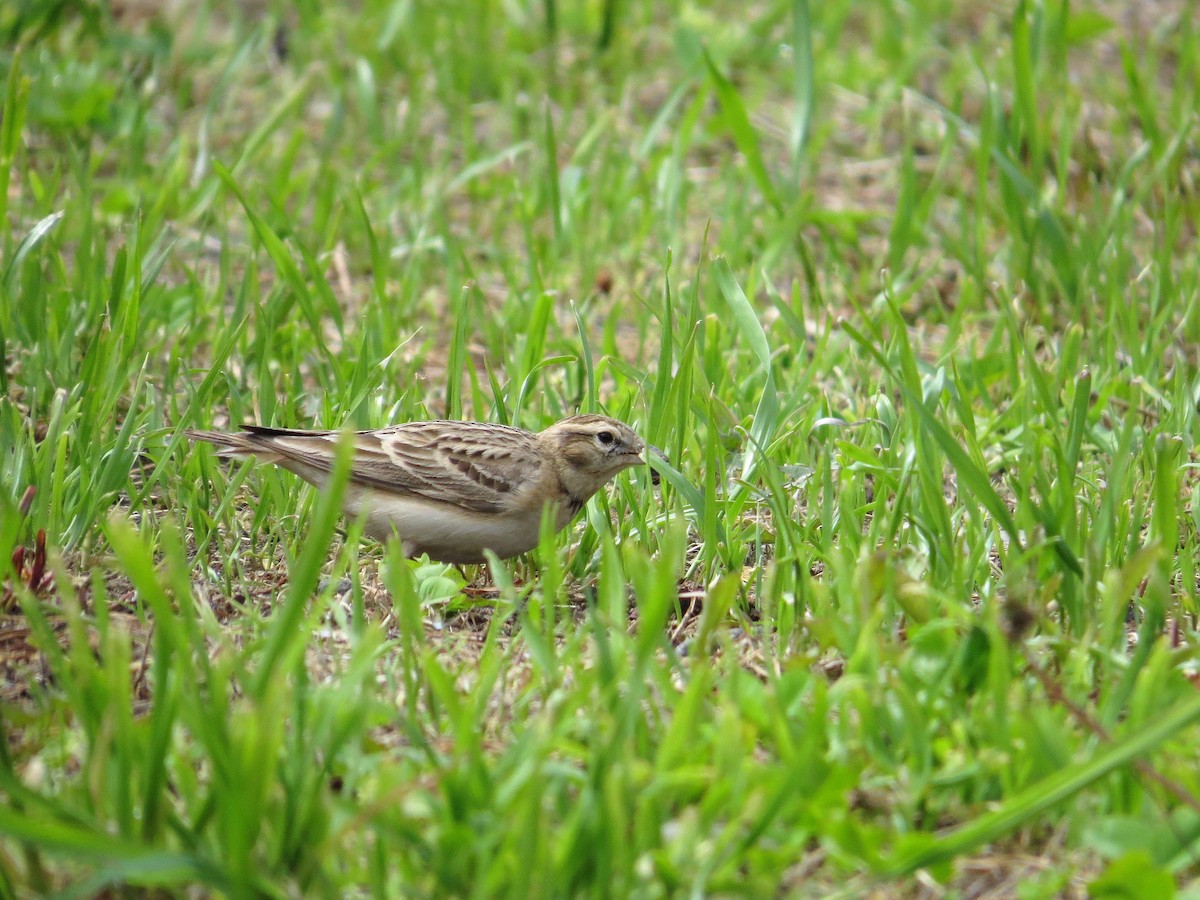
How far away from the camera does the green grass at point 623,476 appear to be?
122 inches

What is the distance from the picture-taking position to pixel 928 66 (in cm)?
1041

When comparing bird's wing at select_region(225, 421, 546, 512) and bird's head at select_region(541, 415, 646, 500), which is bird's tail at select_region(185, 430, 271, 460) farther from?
bird's head at select_region(541, 415, 646, 500)

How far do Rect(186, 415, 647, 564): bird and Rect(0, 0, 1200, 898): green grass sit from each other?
0.16 m

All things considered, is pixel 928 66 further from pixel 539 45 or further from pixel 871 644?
pixel 871 644

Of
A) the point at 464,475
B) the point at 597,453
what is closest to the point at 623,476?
the point at 597,453

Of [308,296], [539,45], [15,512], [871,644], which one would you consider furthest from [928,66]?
[15,512]

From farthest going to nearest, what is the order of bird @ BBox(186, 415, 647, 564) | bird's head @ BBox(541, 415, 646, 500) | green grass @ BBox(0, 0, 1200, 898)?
1. bird's head @ BBox(541, 415, 646, 500)
2. bird @ BBox(186, 415, 647, 564)
3. green grass @ BBox(0, 0, 1200, 898)

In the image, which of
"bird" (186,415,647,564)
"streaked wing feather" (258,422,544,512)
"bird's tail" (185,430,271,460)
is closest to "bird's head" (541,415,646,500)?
"bird" (186,415,647,564)

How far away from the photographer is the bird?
5.16 metres

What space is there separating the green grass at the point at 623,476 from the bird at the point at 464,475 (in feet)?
0.53

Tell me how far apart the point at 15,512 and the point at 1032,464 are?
10.3ft

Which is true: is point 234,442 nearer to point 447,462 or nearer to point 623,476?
point 447,462

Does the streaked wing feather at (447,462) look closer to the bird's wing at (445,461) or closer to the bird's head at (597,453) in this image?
the bird's wing at (445,461)

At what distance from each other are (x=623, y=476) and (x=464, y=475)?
0.58 meters
